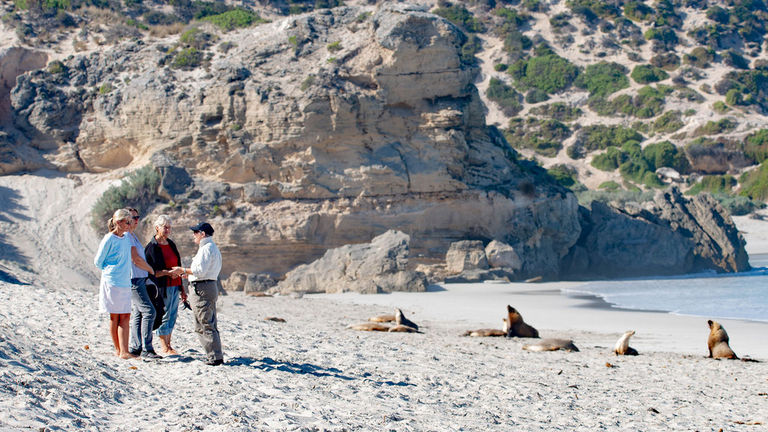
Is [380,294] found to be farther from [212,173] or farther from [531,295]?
[212,173]

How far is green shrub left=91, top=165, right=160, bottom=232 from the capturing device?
1917 cm

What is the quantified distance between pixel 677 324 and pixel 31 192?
55.0 ft

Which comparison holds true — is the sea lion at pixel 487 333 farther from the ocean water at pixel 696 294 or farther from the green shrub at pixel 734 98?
the green shrub at pixel 734 98

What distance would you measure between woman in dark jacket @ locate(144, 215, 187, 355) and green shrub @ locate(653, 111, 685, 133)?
145 ft

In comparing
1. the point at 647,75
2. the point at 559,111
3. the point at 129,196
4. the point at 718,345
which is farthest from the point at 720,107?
the point at 718,345

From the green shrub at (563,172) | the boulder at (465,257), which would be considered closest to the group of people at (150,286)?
the boulder at (465,257)

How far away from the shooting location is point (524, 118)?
49.2 metres

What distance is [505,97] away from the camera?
2014 inches

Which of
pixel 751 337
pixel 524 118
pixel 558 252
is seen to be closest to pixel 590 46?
pixel 524 118

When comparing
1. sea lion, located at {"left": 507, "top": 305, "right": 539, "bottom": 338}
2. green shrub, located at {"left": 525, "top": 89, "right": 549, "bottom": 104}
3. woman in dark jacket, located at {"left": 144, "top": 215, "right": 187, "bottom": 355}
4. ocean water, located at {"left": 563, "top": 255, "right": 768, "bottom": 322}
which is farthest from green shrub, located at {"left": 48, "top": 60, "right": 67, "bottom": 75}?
green shrub, located at {"left": 525, "top": 89, "right": 549, "bottom": 104}

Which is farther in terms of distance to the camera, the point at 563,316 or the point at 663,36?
the point at 663,36

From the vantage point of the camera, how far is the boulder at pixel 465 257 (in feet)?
63.3

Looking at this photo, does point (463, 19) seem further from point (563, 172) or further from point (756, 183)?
point (756, 183)

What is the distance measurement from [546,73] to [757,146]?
15.9m
